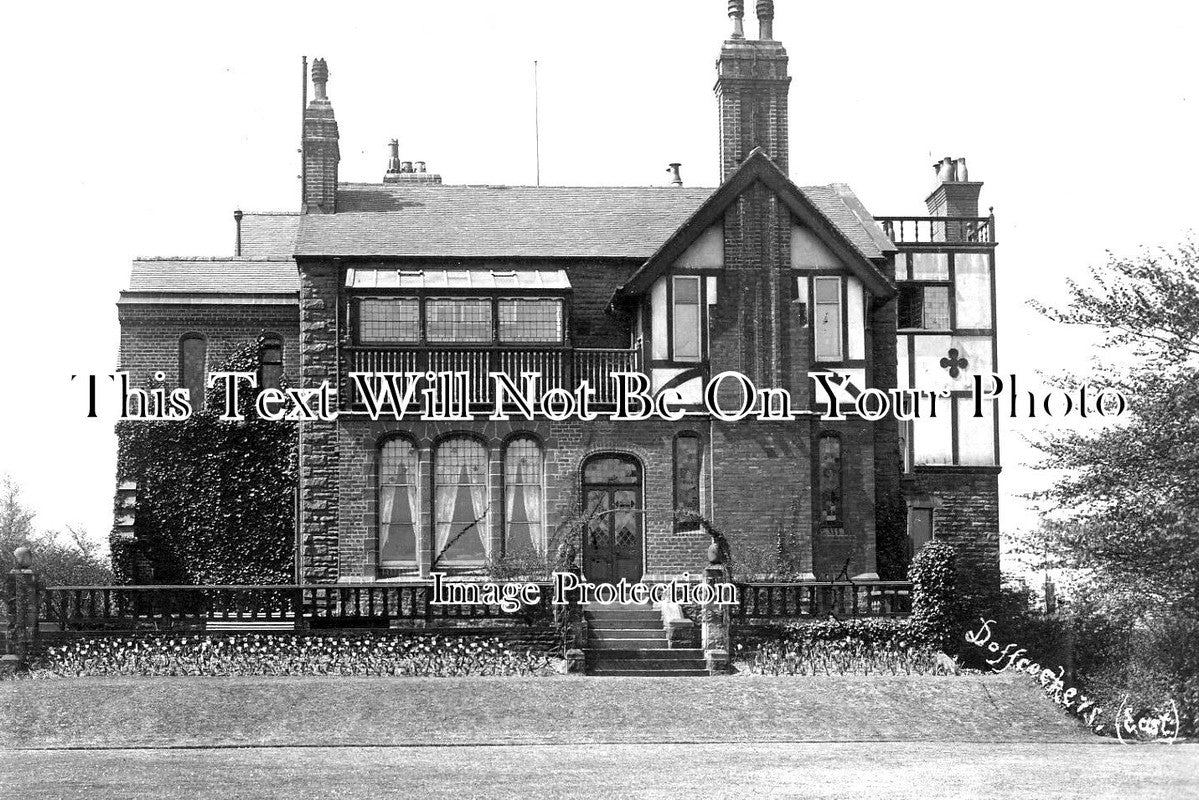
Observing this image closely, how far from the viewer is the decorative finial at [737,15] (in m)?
33.9

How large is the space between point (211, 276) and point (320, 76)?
5.05 metres

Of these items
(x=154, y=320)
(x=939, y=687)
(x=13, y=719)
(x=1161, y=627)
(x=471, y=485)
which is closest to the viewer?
(x=13, y=719)

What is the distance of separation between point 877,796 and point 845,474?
15139 millimetres

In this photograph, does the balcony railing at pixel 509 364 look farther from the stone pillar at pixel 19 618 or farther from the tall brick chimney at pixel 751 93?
the stone pillar at pixel 19 618

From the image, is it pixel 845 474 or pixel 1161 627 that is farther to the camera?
pixel 845 474

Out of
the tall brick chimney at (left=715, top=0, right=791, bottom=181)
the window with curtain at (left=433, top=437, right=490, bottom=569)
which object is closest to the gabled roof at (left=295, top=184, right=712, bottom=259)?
the tall brick chimney at (left=715, top=0, right=791, bottom=181)

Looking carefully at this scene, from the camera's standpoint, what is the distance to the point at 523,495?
32281 mm

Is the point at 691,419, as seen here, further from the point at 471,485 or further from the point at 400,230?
the point at 400,230

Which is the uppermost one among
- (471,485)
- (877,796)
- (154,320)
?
(154,320)

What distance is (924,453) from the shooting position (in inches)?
1526

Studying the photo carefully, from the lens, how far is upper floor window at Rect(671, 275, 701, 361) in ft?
107

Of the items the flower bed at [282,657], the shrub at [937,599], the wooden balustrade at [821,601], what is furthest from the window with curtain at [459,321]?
the shrub at [937,599]

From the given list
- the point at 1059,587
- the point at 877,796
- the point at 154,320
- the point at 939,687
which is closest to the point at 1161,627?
the point at 1059,587

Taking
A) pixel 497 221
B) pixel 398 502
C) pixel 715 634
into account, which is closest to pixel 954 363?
pixel 497 221
